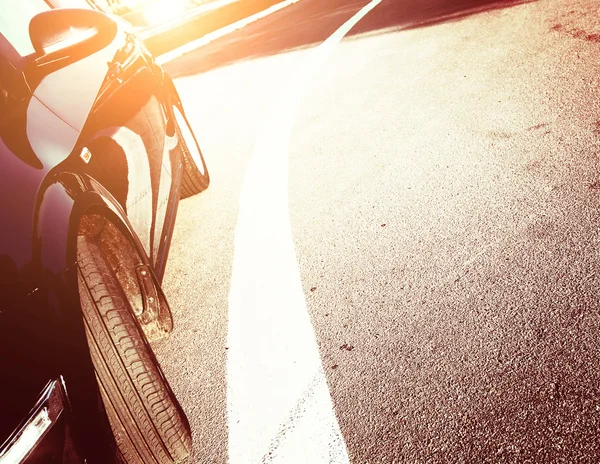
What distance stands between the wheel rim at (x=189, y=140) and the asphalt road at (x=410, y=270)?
32 centimetres

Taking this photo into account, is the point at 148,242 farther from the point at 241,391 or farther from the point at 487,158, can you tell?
the point at 487,158

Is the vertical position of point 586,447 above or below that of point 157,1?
below

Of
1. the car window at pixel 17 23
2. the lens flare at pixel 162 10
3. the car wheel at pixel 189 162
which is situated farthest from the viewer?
the lens flare at pixel 162 10

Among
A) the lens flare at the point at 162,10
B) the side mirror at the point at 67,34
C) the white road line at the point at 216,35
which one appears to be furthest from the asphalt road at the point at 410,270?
the lens flare at the point at 162,10

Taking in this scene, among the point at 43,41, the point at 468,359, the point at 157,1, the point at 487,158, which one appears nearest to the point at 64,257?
the point at 43,41

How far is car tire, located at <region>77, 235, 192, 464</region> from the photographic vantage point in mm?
1664

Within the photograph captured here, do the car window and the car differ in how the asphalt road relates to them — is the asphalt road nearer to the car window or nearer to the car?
the car

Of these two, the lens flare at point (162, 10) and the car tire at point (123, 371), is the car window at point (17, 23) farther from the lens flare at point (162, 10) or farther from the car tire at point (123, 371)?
the lens flare at point (162, 10)

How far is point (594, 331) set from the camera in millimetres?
1971

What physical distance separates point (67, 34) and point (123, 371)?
159cm

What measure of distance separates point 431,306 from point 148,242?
5.00ft

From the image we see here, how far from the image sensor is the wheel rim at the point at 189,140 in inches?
154

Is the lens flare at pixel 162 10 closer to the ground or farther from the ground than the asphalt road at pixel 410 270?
farther from the ground

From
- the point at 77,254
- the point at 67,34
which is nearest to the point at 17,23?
the point at 67,34
